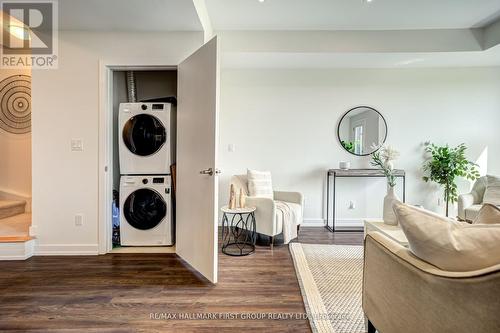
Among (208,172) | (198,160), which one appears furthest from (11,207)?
(208,172)

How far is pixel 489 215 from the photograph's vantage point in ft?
3.64

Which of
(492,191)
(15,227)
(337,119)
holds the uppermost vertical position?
(337,119)

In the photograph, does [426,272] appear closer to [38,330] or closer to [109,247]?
[38,330]

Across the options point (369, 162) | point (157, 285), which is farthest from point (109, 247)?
point (369, 162)

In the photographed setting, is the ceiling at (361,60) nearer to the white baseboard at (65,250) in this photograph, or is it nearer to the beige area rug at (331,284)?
the beige area rug at (331,284)

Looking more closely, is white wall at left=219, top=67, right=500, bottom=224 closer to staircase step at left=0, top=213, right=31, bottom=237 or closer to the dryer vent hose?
the dryer vent hose

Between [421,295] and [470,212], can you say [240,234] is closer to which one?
[421,295]

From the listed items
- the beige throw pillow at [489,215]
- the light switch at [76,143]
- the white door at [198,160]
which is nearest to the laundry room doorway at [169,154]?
the white door at [198,160]

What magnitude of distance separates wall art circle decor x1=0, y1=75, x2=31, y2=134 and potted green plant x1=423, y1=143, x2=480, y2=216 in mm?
5986

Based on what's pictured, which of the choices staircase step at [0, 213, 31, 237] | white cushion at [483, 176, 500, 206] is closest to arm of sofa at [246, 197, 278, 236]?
staircase step at [0, 213, 31, 237]

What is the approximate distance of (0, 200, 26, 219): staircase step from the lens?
11.7ft

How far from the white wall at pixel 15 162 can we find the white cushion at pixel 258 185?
334cm

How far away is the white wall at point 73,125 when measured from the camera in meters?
2.79

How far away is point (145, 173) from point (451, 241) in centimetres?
282
